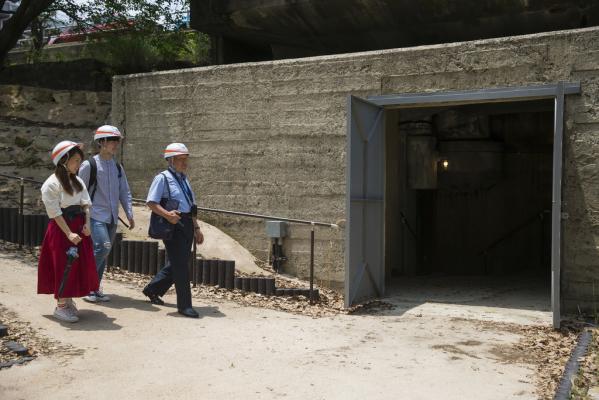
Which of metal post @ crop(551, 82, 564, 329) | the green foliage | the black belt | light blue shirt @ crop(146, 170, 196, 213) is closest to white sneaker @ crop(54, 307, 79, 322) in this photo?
the black belt

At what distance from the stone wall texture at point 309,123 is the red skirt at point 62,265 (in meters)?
4.23

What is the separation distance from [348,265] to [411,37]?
24.6ft

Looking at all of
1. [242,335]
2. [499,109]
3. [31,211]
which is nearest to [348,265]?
[242,335]

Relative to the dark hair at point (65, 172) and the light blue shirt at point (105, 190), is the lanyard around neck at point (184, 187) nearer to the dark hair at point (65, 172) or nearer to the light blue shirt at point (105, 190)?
the light blue shirt at point (105, 190)

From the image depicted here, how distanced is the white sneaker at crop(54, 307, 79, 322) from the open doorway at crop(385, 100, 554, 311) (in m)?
6.80

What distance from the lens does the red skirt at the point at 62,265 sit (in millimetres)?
6488

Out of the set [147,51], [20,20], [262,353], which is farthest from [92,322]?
[147,51]

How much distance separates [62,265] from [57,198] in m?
0.65

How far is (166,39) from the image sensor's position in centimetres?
1645

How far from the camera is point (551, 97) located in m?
8.53

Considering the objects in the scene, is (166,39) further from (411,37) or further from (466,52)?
(466,52)

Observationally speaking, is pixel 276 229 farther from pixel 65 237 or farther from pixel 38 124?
pixel 38 124

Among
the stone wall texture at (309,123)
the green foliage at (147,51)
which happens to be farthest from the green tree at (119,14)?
the stone wall texture at (309,123)

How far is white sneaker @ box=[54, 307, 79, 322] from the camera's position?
6.61 meters
